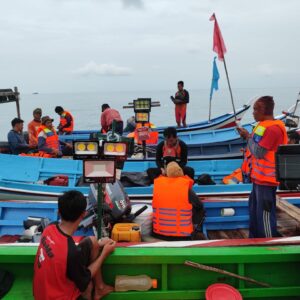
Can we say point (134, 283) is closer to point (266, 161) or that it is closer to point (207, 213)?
point (266, 161)

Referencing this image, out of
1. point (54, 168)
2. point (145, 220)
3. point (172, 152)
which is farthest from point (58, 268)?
point (54, 168)

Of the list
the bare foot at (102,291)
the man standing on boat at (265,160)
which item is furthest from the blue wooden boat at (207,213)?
the bare foot at (102,291)

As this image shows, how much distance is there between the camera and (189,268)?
2.64 m

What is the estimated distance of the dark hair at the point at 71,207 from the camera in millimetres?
2180

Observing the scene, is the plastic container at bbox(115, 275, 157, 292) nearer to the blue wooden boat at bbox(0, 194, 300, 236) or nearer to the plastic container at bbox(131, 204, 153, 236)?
the plastic container at bbox(131, 204, 153, 236)

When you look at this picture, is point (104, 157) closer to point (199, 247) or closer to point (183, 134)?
point (199, 247)

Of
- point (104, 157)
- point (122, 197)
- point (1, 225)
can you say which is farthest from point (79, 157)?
point (1, 225)

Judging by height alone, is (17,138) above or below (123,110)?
below

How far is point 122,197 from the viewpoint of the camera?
3.90 m

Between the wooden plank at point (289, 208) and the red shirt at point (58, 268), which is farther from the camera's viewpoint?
the wooden plank at point (289, 208)

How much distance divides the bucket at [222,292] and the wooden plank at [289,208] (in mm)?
1728

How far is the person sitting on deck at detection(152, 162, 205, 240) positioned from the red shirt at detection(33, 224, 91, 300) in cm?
133

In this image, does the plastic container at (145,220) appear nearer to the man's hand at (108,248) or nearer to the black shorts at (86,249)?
the man's hand at (108,248)

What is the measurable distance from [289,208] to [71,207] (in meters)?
3.06
